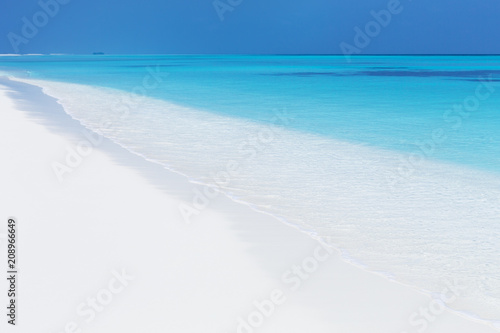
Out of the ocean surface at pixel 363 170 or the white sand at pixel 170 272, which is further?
the ocean surface at pixel 363 170

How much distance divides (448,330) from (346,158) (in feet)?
16.2

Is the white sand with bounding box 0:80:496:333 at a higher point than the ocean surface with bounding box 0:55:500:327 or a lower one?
lower

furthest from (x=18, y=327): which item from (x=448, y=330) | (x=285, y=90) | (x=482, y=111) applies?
(x=285, y=90)

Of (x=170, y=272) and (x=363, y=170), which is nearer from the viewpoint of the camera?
(x=170, y=272)

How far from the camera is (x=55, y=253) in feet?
Answer: 12.1

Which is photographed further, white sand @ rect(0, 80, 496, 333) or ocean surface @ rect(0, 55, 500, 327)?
ocean surface @ rect(0, 55, 500, 327)

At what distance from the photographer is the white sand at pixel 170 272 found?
2.90m

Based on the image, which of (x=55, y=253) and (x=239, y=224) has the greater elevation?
(x=239, y=224)

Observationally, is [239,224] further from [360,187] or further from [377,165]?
[377,165]

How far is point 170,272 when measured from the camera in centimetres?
344

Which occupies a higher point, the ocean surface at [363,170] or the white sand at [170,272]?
the ocean surface at [363,170]

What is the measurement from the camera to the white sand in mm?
2900

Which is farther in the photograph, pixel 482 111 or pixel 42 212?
pixel 482 111

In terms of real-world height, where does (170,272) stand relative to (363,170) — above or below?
below
